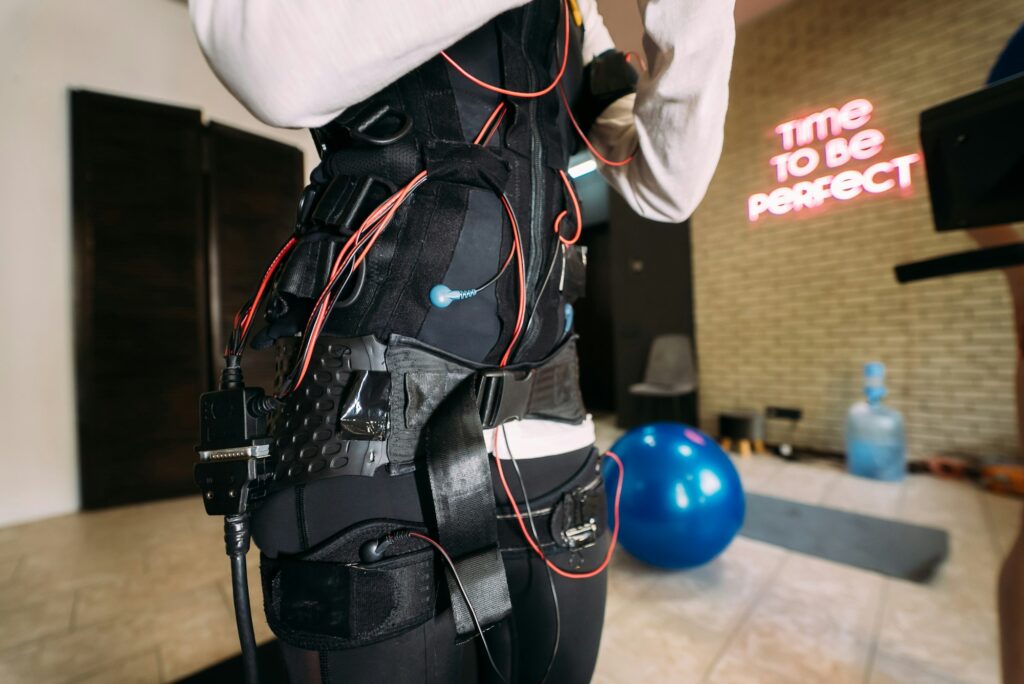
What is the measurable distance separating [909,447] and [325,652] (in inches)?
153

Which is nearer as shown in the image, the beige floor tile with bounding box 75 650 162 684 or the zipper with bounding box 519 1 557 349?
the zipper with bounding box 519 1 557 349

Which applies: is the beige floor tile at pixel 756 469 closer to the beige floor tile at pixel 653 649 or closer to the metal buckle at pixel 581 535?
the beige floor tile at pixel 653 649

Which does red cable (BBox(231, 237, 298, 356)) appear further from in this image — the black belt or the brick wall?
the brick wall

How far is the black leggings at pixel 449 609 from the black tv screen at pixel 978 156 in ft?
2.06

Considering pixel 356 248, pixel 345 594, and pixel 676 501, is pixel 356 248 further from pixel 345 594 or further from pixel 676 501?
pixel 676 501

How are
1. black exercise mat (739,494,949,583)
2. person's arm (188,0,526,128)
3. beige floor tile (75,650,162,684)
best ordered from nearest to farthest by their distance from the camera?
person's arm (188,0,526,128) → beige floor tile (75,650,162,684) → black exercise mat (739,494,949,583)

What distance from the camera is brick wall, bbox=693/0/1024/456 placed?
110 inches

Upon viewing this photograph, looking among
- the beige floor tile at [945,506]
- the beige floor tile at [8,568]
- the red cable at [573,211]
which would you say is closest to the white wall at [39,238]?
the beige floor tile at [8,568]

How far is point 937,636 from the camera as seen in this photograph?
52.9 inches

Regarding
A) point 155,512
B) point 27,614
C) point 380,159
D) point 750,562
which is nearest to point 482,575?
point 380,159

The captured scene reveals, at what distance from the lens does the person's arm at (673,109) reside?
53cm

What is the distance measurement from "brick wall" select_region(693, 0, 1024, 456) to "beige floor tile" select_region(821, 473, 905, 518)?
23.4 inches

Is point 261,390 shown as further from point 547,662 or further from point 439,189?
point 547,662

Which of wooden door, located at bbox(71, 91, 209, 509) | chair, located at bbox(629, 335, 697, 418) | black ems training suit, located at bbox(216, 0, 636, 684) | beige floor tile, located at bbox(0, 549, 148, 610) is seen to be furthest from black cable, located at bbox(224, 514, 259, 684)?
chair, located at bbox(629, 335, 697, 418)
